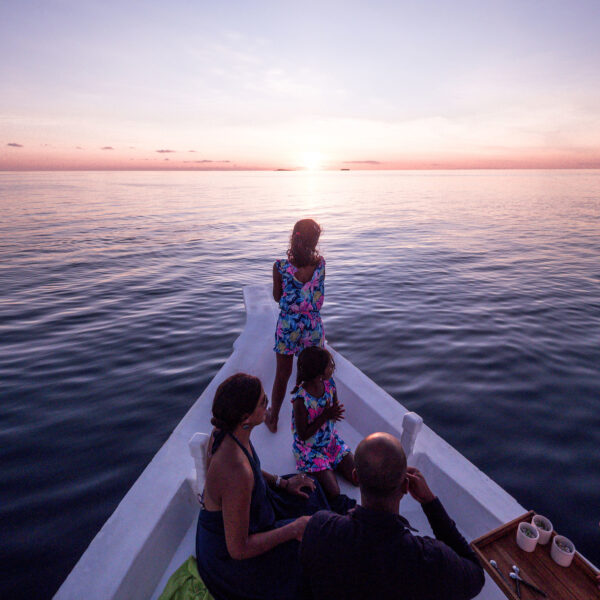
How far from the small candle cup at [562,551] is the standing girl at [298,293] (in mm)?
2837

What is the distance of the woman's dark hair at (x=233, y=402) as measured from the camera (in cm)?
234

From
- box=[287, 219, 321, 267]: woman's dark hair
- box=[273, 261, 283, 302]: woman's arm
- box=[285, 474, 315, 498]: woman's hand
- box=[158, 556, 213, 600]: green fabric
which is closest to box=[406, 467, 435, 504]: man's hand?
box=[285, 474, 315, 498]: woman's hand

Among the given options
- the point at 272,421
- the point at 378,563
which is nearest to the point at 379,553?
the point at 378,563

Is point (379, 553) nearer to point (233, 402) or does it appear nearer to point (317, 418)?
point (233, 402)

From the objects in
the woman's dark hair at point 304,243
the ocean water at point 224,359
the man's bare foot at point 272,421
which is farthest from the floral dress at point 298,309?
the ocean water at point 224,359

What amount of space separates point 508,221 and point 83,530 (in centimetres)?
3405

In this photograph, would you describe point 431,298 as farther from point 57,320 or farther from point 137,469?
point 57,320

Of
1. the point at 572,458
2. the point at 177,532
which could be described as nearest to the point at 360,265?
the point at 572,458

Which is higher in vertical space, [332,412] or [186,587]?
[332,412]

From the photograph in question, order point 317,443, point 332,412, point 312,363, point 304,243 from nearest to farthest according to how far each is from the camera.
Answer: point 312,363
point 332,412
point 317,443
point 304,243

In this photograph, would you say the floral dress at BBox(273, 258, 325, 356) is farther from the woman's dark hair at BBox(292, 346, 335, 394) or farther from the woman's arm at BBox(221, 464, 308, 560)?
the woman's arm at BBox(221, 464, 308, 560)

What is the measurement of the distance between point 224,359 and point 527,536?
22.0 ft

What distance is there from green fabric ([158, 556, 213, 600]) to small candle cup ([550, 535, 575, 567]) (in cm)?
234

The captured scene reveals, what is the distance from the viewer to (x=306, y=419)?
3.51 m
